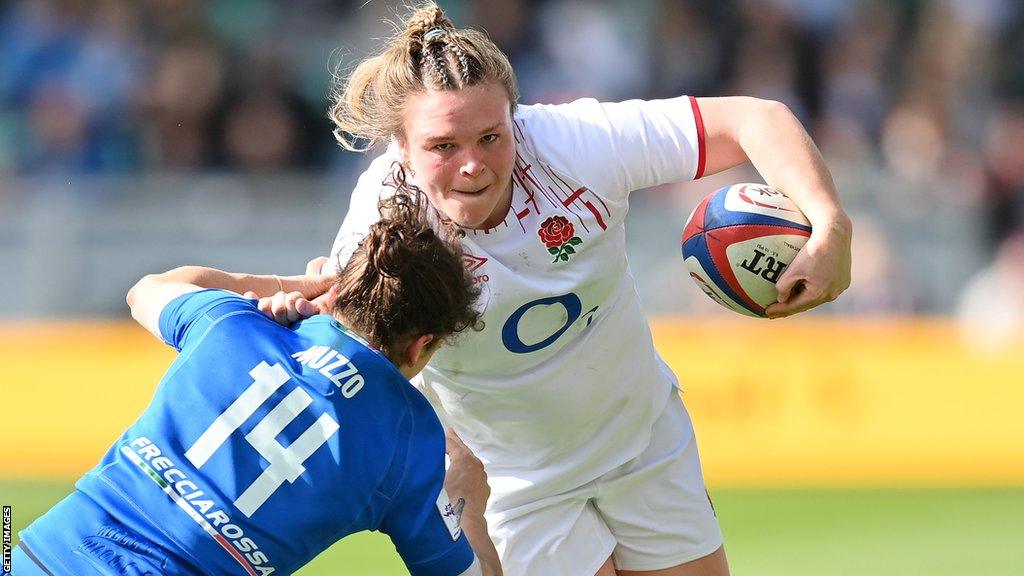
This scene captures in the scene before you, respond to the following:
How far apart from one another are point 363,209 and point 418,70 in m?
0.42

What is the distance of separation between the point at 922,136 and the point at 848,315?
6.61ft

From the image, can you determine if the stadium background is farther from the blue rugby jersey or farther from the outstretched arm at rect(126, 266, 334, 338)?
the blue rugby jersey

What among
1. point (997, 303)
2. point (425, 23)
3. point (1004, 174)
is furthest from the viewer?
point (1004, 174)

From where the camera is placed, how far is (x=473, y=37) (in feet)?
13.1

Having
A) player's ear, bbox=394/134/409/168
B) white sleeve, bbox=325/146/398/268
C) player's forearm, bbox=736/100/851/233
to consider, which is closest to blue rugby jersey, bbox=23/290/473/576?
white sleeve, bbox=325/146/398/268

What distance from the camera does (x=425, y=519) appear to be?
3258 millimetres

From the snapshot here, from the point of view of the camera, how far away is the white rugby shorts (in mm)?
4637

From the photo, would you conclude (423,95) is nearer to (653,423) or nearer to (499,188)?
(499,188)

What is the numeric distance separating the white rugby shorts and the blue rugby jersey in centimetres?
136

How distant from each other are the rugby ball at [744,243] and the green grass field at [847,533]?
3.32 meters

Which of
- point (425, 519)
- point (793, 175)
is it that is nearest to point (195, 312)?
point (425, 519)

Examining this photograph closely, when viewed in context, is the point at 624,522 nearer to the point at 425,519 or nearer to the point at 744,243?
the point at 744,243

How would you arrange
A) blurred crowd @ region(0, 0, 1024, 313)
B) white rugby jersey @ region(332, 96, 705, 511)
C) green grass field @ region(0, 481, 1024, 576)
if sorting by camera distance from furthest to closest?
blurred crowd @ region(0, 0, 1024, 313), green grass field @ region(0, 481, 1024, 576), white rugby jersey @ region(332, 96, 705, 511)

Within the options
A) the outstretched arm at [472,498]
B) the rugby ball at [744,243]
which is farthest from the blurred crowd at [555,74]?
the outstretched arm at [472,498]
